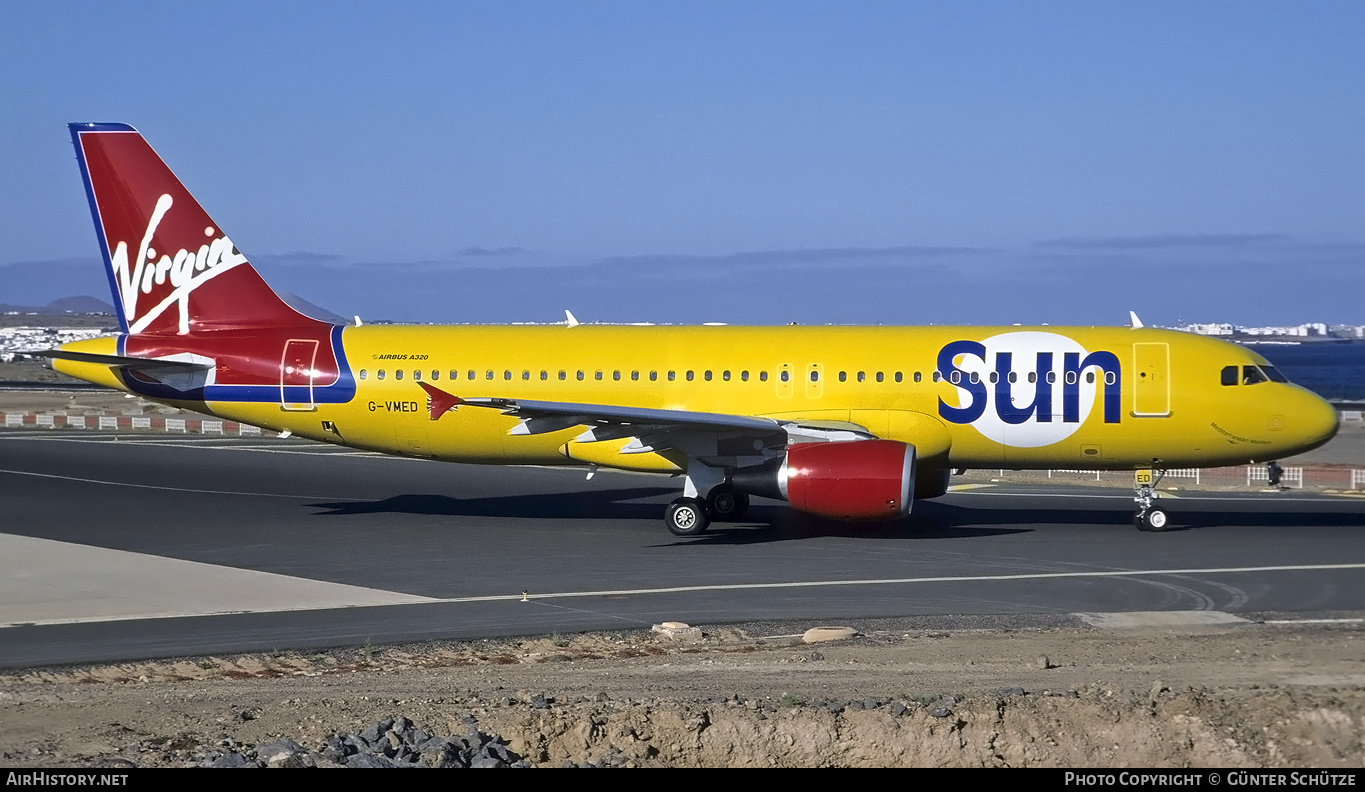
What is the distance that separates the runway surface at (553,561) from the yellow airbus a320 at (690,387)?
4.85 ft

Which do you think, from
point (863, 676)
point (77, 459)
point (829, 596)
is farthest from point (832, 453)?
point (77, 459)

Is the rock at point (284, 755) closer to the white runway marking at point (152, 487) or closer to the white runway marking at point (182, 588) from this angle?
the white runway marking at point (182, 588)

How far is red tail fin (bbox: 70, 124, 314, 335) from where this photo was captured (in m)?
26.0

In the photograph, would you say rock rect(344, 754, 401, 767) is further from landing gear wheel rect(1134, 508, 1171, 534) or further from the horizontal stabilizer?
landing gear wheel rect(1134, 508, 1171, 534)

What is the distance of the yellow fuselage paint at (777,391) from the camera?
2366cm

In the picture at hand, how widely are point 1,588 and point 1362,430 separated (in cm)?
5343

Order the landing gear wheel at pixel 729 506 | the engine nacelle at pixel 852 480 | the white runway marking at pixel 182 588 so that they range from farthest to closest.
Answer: the landing gear wheel at pixel 729 506 → the engine nacelle at pixel 852 480 → the white runway marking at pixel 182 588

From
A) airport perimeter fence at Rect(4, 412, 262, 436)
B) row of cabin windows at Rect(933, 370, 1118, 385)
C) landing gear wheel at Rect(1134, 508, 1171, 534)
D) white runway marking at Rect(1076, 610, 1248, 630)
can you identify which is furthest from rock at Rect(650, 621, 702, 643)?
airport perimeter fence at Rect(4, 412, 262, 436)

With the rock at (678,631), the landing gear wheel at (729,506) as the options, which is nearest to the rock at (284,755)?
the rock at (678,631)

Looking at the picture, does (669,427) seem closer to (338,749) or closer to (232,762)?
(338,749)

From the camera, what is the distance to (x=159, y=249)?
1033 inches

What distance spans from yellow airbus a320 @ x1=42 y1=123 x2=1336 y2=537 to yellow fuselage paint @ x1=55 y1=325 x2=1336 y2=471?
0.04 m

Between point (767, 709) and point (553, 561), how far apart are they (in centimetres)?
1057
